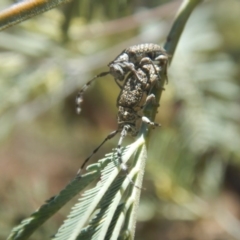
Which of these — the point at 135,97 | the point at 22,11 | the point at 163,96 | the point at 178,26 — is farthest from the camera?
the point at 163,96

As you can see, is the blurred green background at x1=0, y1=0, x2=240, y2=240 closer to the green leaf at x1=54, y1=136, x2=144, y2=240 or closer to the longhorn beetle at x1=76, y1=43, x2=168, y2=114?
the longhorn beetle at x1=76, y1=43, x2=168, y2=114

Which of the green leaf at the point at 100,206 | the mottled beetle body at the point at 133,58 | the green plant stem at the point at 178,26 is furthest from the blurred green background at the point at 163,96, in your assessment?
the green leaf at the point at 100,206

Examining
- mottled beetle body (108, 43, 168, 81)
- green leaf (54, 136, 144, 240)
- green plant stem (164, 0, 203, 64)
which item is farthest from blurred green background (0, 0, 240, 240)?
green leaf (54, 136, 144, 240)

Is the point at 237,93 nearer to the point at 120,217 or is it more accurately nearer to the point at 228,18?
the point at 228,18

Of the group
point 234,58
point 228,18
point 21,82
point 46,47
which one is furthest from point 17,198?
point 228,18

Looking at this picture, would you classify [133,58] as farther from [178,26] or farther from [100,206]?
[100,206]

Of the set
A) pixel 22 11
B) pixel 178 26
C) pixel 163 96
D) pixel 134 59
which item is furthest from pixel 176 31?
pixel 163 96
